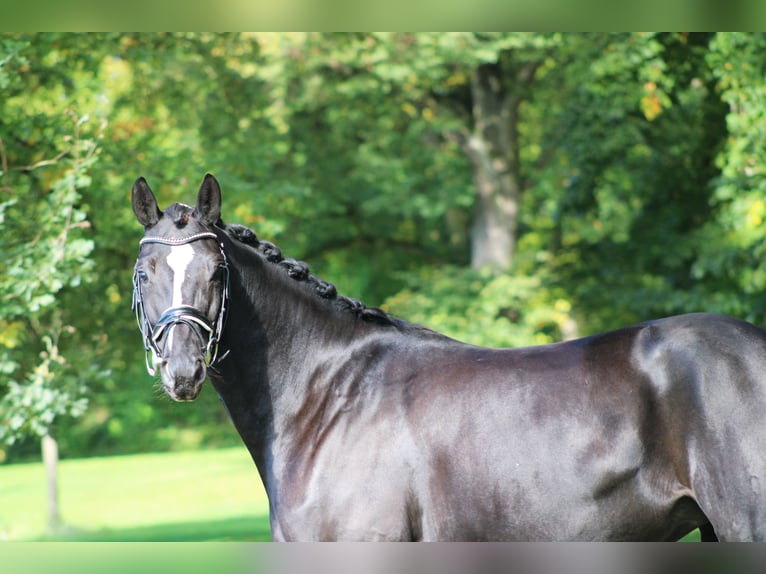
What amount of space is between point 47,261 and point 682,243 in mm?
9521

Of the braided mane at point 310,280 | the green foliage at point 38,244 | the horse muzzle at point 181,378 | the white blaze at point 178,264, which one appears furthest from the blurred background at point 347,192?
→ the horse muzzle at point 181,378

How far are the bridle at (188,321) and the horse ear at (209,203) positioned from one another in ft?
0.34

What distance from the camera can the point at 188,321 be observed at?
3.45m

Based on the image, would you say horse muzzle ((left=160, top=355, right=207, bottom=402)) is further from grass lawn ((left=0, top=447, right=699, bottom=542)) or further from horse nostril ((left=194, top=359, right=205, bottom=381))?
grass lawn ((left=0, top=447, right=699, bottom=542))

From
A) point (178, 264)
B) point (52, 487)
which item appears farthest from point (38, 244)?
point (52, 487)

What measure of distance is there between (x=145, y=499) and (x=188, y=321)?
476 inches

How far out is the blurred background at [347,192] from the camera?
313 inches

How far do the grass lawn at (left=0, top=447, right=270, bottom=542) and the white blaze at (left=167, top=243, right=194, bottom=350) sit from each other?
6780 millimetres

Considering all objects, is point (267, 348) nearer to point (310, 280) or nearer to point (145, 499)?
point (310, 280)

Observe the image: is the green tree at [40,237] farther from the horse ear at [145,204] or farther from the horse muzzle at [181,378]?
the horse muzzle at [181,378]

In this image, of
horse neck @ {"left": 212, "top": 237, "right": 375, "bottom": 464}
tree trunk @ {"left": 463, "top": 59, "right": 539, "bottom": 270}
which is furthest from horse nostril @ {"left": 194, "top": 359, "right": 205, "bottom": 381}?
tree trunk @ {"left": 463, "top": 59, "right": 539, "bottom": 270}

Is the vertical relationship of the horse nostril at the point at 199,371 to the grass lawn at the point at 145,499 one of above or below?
above

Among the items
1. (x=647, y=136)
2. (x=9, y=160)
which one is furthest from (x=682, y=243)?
(x=9, y=160)

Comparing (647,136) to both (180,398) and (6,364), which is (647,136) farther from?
(180,398)
